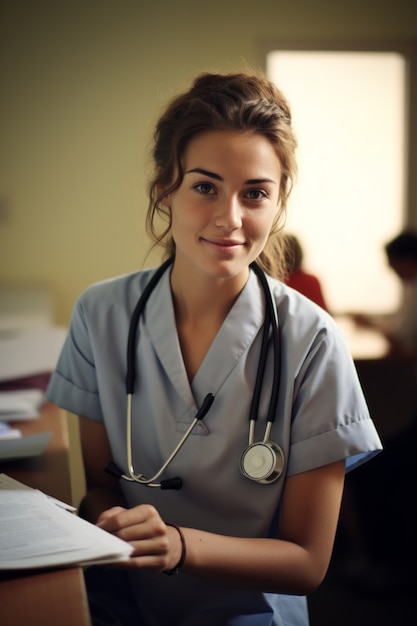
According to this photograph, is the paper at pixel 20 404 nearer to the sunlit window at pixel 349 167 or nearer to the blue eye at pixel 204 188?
the blue eye at pixel 204 188

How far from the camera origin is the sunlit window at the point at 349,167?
10.6 ft

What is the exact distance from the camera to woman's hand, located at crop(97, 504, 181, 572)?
72cm

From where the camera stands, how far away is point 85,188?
9.75 feet

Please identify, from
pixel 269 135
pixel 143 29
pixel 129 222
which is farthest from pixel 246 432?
pixel 143 29

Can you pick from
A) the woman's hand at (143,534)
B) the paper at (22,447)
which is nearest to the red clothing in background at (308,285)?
the paper at (22,447)

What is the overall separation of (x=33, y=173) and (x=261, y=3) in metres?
1.25

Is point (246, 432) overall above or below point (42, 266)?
below

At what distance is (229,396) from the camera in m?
0.97

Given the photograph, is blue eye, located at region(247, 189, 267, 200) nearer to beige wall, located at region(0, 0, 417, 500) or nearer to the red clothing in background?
the red clothing in background

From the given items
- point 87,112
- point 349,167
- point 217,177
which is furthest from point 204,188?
point 349,167

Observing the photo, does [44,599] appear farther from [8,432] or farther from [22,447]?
[8,432]

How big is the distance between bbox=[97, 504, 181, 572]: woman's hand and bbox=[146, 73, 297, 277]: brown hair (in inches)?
19.0

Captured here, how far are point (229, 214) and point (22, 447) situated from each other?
456 millimetres

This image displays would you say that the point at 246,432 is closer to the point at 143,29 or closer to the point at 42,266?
the point at 42,266
